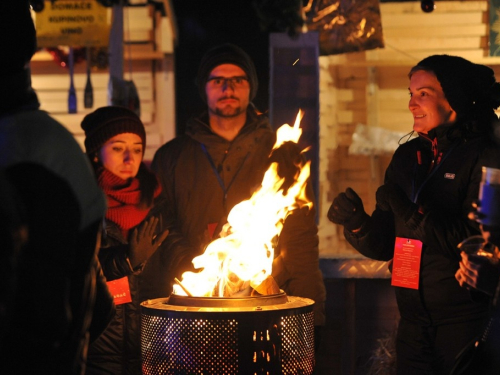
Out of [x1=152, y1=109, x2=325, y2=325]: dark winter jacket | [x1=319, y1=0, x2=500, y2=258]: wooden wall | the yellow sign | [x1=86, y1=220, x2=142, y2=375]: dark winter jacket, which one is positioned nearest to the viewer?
[x1=86, y1=220, x2=142, y2=375]: dark winter jacket

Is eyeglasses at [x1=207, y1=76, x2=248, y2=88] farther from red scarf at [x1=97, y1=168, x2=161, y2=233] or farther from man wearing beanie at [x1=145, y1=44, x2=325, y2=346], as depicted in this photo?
red scarf at [x1=97, y1=168, x2=161, y2=233]

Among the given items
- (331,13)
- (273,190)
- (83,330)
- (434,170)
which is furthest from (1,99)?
(331,13)

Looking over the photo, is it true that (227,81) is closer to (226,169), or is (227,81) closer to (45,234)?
(226,169)

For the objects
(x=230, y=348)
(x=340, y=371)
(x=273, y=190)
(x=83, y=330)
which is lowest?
(x=340, y=371)

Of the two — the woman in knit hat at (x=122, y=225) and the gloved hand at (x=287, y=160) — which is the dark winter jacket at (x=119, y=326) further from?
the gloved hand at (x=287, y=160)

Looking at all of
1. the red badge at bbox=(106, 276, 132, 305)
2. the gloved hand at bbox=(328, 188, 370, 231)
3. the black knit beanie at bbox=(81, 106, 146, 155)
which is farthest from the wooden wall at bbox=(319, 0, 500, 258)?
the red badge at bbox=(106, 276, 132, 305)

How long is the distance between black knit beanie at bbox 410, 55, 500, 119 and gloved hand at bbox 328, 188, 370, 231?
75cm

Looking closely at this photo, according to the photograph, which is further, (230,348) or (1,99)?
(230,348)

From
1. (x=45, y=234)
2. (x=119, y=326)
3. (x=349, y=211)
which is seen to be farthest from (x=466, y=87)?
(x=45, y=234)

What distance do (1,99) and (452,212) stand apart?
8.50ft

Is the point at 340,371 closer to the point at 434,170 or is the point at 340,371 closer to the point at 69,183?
the point at 434,170

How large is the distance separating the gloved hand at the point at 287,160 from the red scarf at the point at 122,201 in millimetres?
882

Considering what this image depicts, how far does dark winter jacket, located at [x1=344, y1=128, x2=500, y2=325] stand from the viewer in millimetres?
3900

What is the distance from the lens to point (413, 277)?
4.08 m
